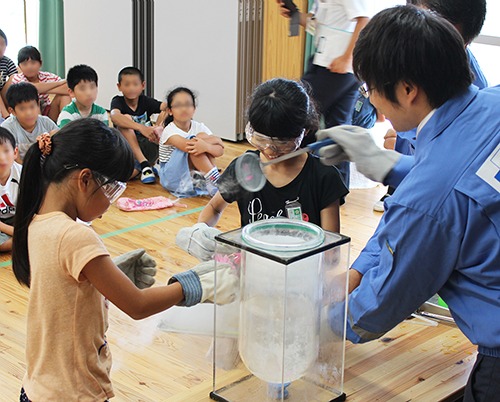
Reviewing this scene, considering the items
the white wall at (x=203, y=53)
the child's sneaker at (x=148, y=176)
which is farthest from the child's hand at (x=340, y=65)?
the white wall at (x=203, y=53)

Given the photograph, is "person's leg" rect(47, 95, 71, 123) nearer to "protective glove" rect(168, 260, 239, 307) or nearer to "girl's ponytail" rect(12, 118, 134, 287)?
"girl's ponytail" rect(12, 118, 134, 287)

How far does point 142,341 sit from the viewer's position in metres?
2.06

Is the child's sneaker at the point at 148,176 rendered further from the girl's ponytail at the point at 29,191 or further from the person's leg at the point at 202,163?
the girl's ponytail at the point at 29,191

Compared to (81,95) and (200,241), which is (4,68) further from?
(200,241)

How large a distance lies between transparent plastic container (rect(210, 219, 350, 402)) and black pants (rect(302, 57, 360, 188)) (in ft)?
5.26

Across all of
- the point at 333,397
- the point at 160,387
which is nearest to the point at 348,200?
the point at 160,387

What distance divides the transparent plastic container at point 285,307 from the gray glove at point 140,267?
0.87 feet

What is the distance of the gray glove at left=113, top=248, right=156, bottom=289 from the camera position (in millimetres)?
1391

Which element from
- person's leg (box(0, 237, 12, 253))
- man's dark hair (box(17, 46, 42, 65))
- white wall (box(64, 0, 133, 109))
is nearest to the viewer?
person's leg (box(0, 237, 12, 253))

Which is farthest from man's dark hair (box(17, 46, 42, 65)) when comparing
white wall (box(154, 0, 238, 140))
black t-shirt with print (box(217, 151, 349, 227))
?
black t-shirt with print (box(217, 151, 349, 227))

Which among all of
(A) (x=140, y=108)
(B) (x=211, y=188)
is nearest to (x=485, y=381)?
(B) (x=211, y=188)

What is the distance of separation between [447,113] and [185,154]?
3145mm

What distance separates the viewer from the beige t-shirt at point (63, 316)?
1.10 m

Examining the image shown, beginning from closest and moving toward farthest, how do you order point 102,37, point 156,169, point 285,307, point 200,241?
point 285,307
point 200,241
point 156,169
point 102,37
